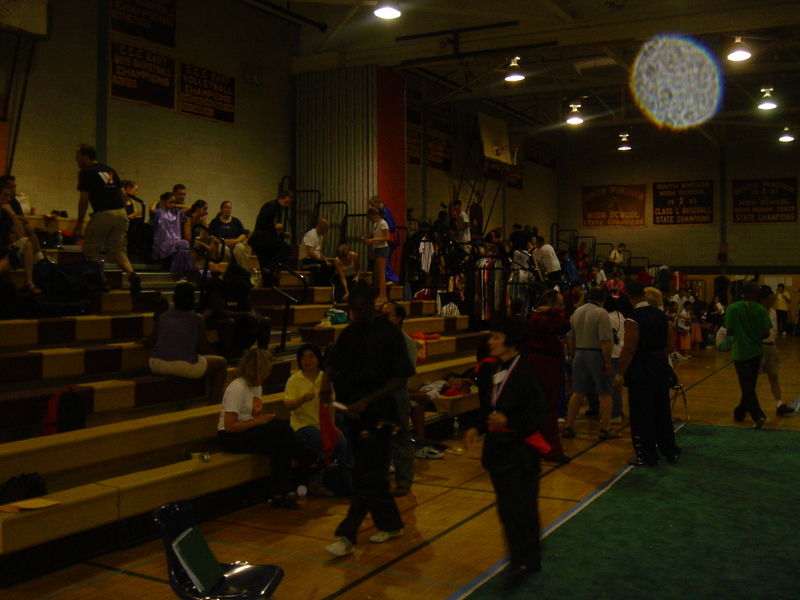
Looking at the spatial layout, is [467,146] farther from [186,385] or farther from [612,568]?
[612,568]

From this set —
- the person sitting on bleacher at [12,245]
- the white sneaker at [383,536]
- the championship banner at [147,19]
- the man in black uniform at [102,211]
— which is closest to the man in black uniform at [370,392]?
the white sneaker at [383,536]

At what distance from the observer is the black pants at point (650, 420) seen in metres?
6.54

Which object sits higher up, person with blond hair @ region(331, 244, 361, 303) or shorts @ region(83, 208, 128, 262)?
shorts @ region(83, 208, 128, 262)

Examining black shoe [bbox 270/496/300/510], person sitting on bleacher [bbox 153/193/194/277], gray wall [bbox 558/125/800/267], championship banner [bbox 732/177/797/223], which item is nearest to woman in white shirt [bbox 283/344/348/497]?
black shoe [bbox 270/496/300/510]

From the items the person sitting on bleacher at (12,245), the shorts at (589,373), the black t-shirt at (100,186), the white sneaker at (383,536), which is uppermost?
the black t-shirt at (100,186)

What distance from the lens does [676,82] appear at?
18.4 m

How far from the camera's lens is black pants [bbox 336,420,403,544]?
4.53m

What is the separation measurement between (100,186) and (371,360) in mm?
3938

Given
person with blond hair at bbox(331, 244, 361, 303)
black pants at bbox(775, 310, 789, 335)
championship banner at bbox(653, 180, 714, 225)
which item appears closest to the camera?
person with blond hair at bbox(331, 244, 361, 303)

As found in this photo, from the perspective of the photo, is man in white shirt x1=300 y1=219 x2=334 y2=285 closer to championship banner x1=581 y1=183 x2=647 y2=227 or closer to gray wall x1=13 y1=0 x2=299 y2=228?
gray wall x1=13 y1=0 x2=299 y2=228

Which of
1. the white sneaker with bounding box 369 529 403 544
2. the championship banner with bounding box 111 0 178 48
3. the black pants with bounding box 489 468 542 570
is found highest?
the championship banner with bounding box 111 0 178 48

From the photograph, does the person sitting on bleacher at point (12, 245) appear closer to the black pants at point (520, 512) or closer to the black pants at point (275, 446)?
the black pants at point (275, 446)

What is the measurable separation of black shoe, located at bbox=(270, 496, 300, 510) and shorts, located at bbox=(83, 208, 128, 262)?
3138 millimetres

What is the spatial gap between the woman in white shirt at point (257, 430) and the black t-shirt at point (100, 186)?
2814 millimetres
